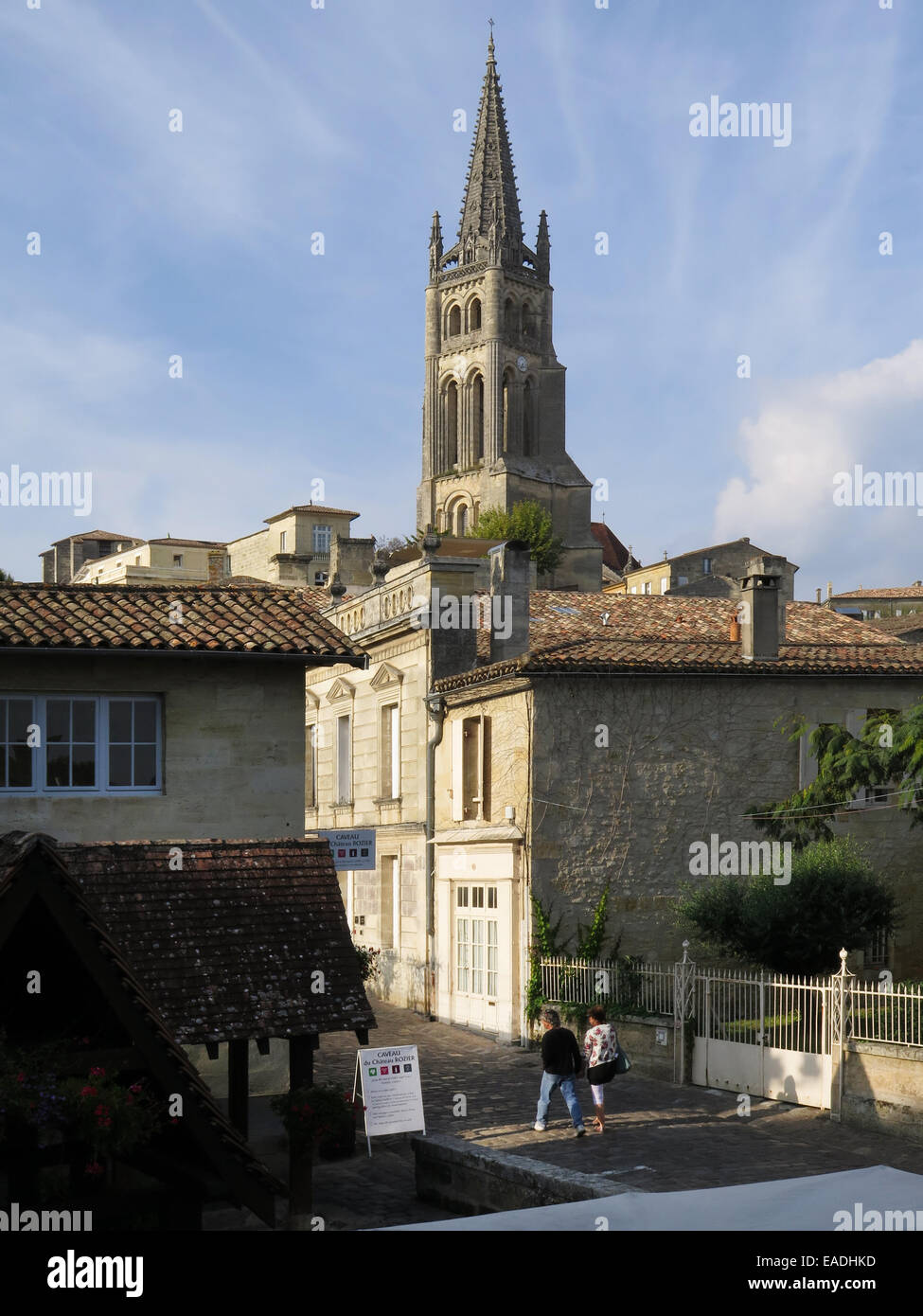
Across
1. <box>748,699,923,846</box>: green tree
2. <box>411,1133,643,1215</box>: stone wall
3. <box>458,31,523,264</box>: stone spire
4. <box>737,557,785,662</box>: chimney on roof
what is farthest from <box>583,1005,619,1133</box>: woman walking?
<box>458,31,523,264</box>: stone spire

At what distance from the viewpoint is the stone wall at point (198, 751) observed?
16.8 meters

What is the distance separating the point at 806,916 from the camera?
67.7 ft

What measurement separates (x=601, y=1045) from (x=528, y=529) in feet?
229

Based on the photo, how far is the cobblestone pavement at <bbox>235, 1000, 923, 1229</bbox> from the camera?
1366 cm

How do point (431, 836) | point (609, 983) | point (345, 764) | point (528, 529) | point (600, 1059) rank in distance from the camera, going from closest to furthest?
point (600, 1059)
point (609, 983)
point (431, 836)
point (345, 764)
point (528, 529)

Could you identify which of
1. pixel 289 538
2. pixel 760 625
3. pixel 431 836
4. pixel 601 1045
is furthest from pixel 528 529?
pixel 601 1045

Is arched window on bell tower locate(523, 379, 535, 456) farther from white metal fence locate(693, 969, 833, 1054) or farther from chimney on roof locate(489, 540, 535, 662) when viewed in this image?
white metal fence locate(693, 969, 833, 1054)

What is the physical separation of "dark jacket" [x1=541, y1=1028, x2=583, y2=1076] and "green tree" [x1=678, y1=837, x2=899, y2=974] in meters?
5.38

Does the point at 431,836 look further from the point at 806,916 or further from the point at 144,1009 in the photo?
the point at 144,1009

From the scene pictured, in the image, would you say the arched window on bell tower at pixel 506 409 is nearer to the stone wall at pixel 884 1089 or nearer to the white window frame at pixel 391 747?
the white window frame at pixel 391 747

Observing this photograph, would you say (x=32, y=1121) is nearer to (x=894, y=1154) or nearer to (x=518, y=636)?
(x=894, y=1154)

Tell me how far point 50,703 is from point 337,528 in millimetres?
61469

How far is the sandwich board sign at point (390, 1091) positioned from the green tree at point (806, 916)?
23.6 feet

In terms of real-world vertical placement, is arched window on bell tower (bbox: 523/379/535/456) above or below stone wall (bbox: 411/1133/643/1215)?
above
